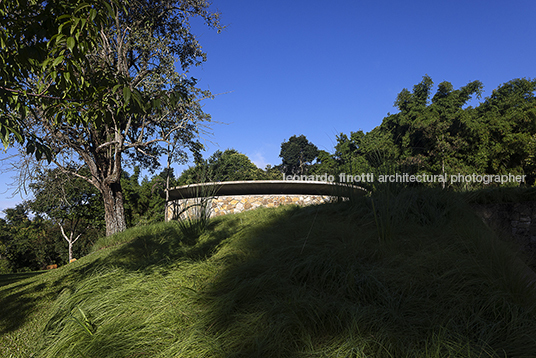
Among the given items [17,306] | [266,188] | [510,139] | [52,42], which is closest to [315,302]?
[52,42]

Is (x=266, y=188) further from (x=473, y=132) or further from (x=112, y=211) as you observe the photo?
(x=473, y=132)

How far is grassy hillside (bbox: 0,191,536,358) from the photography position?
79.3 inches

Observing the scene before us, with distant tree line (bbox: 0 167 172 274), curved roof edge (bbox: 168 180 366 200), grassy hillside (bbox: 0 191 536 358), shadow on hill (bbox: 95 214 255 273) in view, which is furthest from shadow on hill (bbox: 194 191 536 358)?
distant tree line (bbox: 0 167 172 274)

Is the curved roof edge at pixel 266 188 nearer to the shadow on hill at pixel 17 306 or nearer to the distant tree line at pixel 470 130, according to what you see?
the shadow on hill at pixel 17 306

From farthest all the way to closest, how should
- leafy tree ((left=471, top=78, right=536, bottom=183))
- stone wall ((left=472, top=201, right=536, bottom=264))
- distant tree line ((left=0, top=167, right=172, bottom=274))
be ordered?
1. distant tree line ((left=0, top=167, right=172, bottom=274))
2. leafy tree ((left=471, top=78, right=536, bottom=183))
3. stone wall ((left=472, top=201, right=536, bottom=264))

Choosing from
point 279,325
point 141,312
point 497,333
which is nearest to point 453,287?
point 497,333

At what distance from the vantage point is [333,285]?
8.84 feet

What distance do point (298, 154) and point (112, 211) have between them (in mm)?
42362

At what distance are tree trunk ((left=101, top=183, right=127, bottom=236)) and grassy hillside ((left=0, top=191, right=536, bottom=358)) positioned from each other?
611 cm

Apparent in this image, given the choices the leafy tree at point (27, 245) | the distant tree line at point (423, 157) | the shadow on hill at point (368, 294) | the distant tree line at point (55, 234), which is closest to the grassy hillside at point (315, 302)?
the shadow on hill at point (368, 294)

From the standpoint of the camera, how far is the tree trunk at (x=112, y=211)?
9867mm

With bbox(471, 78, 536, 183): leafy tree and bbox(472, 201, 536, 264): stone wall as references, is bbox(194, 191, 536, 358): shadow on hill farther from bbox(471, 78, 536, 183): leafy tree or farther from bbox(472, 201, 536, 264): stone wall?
bbox(471, 78, 536, 183): leafy tree

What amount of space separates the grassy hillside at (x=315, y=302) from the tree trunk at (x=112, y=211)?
6.11 metres

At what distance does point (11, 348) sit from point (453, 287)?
4049 mm
